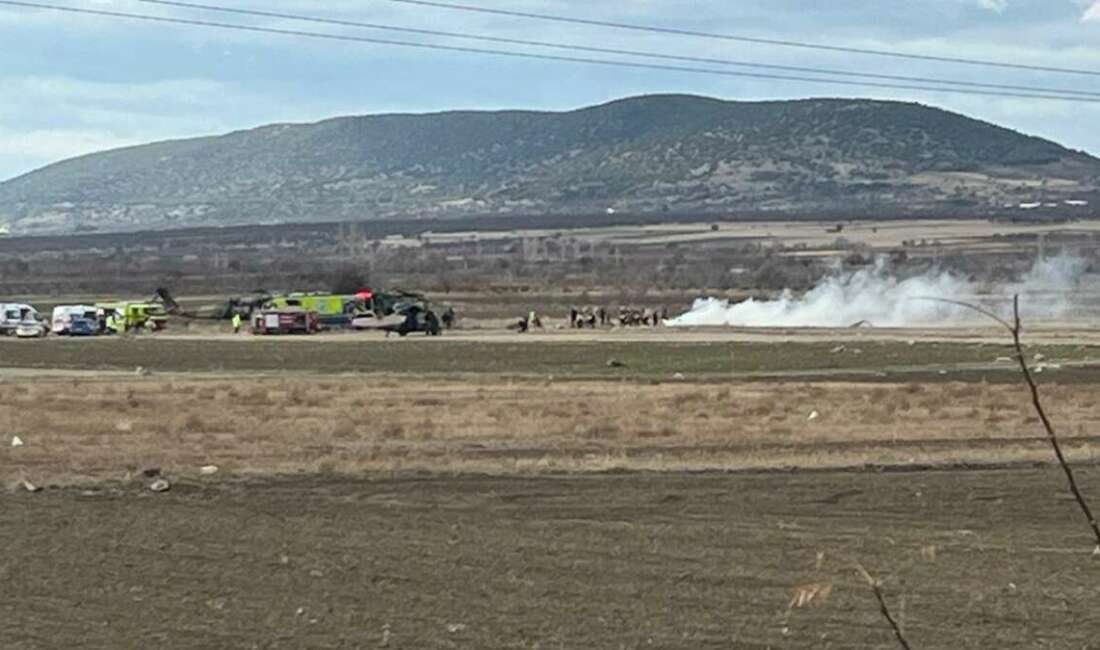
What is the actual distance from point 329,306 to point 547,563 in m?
94.7

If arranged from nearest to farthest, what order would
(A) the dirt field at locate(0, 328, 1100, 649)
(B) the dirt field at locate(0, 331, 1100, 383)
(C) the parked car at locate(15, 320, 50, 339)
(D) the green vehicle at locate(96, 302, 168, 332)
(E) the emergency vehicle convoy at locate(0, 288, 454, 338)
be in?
1. (A) the dirt field at locate(0, 328, 1100, 649)
2. (B) the dirt field at locate(0, 331, 1100, 383)
3. (C) the parked car at locate(15, 320, 50, 339)
4. (E) the emergency vehicle convoy at locate(0, 288, 454, 338)
5. (D) the green vehicle at locate(96, 302, 168, 332)

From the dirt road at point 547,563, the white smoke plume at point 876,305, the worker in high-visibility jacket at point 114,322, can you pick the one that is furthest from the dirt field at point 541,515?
the white smoke plume at point 876,305

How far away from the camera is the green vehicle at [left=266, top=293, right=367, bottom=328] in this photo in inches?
4545

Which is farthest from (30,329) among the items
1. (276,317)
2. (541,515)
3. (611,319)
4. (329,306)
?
(541,515)

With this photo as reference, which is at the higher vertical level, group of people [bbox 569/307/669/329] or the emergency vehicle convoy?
the emergency vehicle convoy

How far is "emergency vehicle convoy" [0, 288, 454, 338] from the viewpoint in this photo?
109312 mm

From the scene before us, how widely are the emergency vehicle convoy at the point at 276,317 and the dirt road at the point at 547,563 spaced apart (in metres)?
75.1

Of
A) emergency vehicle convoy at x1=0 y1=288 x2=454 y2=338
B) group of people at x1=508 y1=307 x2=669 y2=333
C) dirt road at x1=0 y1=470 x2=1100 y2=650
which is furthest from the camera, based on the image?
group of people at x1=508 y1=307 x2=669 y2=333

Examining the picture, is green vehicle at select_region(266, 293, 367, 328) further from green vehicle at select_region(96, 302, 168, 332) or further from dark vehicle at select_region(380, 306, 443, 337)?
dark vehicle at select_region(380, 306, 443, 337)

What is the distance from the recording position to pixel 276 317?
110312mm

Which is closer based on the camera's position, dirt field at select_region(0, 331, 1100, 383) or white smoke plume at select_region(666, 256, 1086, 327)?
dirt field at select_region(0, 331, 1100, 383)

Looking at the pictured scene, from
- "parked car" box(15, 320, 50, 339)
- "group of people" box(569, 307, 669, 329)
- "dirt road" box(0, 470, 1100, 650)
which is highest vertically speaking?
"dirt road" box(0, 470, 1100, 650)

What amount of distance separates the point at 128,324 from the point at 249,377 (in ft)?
174

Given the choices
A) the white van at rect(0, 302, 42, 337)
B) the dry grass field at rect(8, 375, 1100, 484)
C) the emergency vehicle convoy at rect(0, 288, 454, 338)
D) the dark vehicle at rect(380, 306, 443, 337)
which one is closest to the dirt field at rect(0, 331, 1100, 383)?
the dark vehicle at rect(380, 306, 443, 337)
